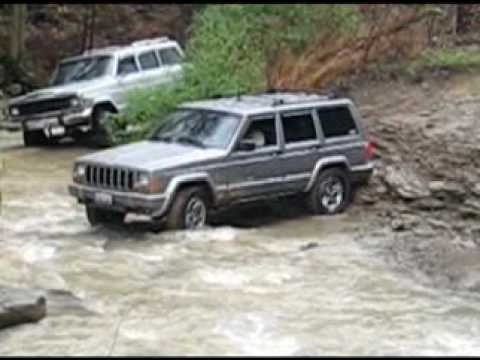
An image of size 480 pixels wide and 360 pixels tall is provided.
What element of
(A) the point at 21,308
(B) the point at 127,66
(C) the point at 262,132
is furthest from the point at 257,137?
(B) the point at 127,66

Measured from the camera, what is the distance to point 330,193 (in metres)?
15.3

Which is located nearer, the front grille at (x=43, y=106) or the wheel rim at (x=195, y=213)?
the wheel rim at (x=195, y=213)

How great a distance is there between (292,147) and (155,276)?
12.7 ft

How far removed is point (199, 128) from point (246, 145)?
750mm

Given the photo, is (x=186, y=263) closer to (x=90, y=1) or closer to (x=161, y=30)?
(x=90, y=1)

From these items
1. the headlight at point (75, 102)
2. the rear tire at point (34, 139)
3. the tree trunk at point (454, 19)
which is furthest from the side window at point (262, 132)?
the tree trunk at point (454, 19)

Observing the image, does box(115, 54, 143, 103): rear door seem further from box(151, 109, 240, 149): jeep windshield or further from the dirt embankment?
box(151, 109, 240, 149): jeep windshield

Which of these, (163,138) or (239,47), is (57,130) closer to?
(239,47)

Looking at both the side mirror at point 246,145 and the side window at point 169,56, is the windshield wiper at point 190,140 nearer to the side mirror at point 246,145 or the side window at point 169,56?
the side mirror at point 246,145

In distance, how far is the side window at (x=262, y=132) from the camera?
47.2 feet

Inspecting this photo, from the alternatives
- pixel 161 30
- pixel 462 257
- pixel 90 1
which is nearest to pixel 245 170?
pixel 462 257

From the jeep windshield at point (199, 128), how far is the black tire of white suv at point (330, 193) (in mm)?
1687

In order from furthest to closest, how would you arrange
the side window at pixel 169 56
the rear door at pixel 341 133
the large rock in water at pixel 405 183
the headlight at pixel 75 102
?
the side window at pixel 169 56 → the headlight at pixel 75 102 → the large rock in water at pixel 405 183 → the rear door at pixel 341 133

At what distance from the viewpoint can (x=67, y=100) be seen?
21.6m
